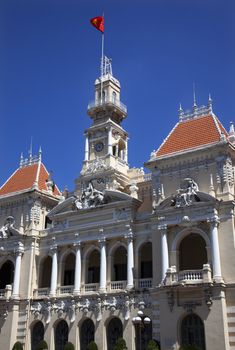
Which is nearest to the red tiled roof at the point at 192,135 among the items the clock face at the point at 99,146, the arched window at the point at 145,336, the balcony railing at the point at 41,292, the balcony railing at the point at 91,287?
the clock face at the point at 99,146

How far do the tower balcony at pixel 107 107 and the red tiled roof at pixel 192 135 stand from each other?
9.19 metres

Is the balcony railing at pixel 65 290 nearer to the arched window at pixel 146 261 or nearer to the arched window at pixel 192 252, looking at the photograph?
the arched window at pixel 146 261

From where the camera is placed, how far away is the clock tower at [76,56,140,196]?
141 feet

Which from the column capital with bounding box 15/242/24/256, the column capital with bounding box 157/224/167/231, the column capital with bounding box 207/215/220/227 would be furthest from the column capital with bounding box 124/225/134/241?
the column capital with bounding box 15/242/24/256

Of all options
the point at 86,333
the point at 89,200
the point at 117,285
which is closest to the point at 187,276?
the point at 117,285

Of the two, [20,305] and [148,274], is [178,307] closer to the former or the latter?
[148,274]

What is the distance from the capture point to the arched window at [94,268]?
4100 cm

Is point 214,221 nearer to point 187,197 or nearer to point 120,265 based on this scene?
point 187,197

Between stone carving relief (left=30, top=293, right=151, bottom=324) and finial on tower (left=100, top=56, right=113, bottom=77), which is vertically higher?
finial on tower (left=100, top=56, right=113, bottom=77)

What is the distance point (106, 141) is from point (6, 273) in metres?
16.8

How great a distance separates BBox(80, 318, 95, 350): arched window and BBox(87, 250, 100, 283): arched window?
3.90m

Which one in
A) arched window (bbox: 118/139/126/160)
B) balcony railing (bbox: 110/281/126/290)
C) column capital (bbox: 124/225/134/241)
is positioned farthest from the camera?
arched window (bbox: 118/139/126/160)

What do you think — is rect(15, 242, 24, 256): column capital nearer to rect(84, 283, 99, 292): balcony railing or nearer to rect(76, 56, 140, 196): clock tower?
rect(76, 56, 140, 196): clock tower

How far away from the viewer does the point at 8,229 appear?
4497cm
